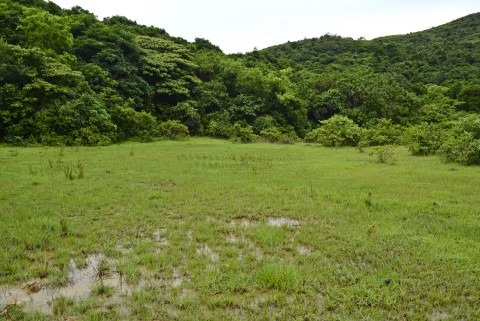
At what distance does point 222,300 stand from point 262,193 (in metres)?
6.03

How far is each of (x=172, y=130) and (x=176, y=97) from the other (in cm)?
797

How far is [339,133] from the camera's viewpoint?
2603cm

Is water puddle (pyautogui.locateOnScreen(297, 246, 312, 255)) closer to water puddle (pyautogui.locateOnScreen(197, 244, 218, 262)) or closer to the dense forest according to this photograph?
water puddle (pyautogui.locateOnScreen(197, 244, 218, 262))

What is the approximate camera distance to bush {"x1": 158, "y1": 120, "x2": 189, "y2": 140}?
28.0 meters

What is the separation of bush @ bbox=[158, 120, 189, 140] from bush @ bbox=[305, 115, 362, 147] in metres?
11.3

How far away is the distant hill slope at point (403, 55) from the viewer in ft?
193

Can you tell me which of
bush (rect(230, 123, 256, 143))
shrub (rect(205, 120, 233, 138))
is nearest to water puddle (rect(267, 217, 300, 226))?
bush (rect(230, 123, 256, 143))

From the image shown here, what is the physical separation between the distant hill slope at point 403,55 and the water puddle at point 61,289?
170 ft

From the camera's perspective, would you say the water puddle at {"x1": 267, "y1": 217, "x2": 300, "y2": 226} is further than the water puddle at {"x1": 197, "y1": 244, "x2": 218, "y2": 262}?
Yes

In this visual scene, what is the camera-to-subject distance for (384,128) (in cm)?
2809

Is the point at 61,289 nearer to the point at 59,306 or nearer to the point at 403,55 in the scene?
the point at 59,306

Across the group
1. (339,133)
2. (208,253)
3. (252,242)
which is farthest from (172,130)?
(208,253)

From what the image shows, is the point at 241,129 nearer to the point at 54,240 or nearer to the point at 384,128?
the point at 384,128

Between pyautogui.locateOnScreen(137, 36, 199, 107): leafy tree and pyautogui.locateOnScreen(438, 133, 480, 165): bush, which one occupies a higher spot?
pyautogui.locateOnScreen(137, 36, 199, 107): leafy tree
